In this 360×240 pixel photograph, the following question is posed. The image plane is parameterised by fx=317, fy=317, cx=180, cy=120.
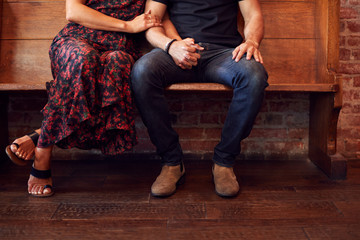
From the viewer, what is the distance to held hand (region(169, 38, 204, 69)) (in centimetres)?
157

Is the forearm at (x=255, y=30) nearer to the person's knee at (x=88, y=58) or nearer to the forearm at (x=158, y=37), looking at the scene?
the forearm at (x=158, y=37)

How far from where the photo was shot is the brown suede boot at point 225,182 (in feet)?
4.93

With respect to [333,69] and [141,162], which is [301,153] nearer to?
[333,69]

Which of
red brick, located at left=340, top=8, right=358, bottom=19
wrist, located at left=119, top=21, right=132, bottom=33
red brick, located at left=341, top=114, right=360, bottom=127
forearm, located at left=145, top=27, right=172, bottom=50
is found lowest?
red brick, located at left=341, top=114, right=360, bottom=127

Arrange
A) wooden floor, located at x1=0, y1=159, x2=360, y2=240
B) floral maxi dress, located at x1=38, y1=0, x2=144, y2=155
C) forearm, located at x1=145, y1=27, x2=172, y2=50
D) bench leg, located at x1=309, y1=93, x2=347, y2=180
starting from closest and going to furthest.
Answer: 1. wooden floor, located at x1=0, y1=159, x2=360, y2=240
2. floral maxi dress, located at x1=38, y1=0, x2=144, y2=155
3. forearm, located at x1=145, y1=27, x2=172, y2=50
4. bench leg, located at x1=309, y1=93, x2=347, y2=180

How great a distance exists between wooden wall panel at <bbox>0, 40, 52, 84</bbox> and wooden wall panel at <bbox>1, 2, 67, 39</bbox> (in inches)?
2.0

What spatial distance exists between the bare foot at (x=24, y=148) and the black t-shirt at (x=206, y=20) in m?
0.99

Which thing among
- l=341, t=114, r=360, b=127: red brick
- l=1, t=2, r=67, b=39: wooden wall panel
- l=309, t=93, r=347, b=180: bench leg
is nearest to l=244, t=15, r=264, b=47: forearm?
l=309, t=93, r=347, b=180: bench leg

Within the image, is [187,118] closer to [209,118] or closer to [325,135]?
[209,118]

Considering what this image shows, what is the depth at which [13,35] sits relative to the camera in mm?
2021

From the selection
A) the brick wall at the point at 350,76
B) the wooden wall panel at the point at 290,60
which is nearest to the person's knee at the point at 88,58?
the wooden wall panel at the point at 290,60

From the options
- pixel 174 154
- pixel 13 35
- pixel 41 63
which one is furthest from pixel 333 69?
pixel 13 35

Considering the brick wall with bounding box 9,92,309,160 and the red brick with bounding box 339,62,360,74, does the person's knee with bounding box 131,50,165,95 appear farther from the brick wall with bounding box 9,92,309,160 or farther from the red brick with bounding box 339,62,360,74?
the red brick with bounding box 339,62,360,74

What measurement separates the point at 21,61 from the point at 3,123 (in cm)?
44
